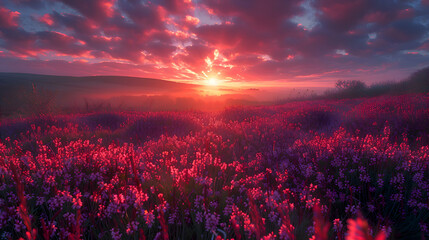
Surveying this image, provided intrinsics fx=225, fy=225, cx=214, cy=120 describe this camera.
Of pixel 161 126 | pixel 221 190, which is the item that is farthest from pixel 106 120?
pixel 221 190

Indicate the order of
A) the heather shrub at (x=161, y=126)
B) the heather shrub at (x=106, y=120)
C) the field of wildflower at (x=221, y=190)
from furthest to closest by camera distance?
the heather shrub at (x=106, y=120) < the heather shrub at (x=161, y=126) < the field of wildflower at (x=221, y=190)

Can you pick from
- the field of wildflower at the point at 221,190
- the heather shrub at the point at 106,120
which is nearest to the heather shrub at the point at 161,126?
the field of wildflower at the point at 221,190

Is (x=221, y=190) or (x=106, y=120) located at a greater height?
(x=221, y=190)

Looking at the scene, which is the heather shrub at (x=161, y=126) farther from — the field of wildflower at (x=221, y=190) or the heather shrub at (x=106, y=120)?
the heather shrub at (x=106, y=120)

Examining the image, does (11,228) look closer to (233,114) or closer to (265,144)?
(265,144)

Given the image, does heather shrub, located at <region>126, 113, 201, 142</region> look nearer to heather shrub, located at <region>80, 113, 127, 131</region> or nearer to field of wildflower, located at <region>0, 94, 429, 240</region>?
field of wildflower, located at <region>0, 94, 429, 240</region>

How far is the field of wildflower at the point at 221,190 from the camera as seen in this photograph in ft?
5.29

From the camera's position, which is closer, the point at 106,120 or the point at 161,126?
the point at 161,126

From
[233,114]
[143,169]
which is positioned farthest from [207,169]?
[233,114]

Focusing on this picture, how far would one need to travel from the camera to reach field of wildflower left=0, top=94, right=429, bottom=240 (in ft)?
5.29

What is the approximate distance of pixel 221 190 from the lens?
8.63 feet

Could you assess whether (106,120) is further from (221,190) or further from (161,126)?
(221,190)

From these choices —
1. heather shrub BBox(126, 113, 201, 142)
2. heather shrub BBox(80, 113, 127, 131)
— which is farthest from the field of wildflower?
heather shrub BBox(80, 113, 127, 131)

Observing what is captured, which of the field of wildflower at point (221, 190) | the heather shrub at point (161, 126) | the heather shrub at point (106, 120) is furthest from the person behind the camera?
the heather shrub at point (106, 120)
